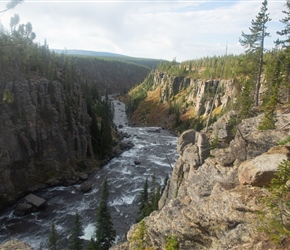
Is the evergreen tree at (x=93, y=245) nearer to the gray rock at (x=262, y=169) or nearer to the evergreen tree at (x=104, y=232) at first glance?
the evergreen tree at (x=104, y=232)

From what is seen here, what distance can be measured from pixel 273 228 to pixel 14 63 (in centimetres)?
8096

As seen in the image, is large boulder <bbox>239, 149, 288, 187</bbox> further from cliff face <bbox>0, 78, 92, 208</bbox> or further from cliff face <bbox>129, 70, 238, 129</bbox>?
cliff face <bbox>129, 70, 238, 129</bbox>

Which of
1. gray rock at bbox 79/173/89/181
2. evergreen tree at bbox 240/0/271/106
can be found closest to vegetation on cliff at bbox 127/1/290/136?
evergreen tree at bbox 240/0/271/106

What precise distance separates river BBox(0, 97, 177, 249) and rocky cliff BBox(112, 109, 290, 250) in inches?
1057

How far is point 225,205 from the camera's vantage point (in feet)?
55.0

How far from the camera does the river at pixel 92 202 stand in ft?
155

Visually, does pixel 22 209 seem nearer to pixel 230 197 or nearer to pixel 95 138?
pixel 95 138

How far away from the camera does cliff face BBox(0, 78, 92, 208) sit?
61938mm

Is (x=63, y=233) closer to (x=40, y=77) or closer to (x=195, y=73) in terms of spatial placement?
(x=40, y=77)

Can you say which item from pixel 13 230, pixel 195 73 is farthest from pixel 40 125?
pixel 195 73

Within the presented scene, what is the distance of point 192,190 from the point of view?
22.3 metres

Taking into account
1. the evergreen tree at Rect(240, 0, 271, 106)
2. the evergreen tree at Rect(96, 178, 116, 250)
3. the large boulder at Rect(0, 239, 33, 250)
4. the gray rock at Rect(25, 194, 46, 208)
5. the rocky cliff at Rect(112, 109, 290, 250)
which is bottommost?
the gray rock at Rect(25, 194, 46, 208)

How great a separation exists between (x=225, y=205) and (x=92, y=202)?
151 ft

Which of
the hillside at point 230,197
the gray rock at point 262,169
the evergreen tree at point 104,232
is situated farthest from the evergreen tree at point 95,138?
the gray rock at point 262,169
